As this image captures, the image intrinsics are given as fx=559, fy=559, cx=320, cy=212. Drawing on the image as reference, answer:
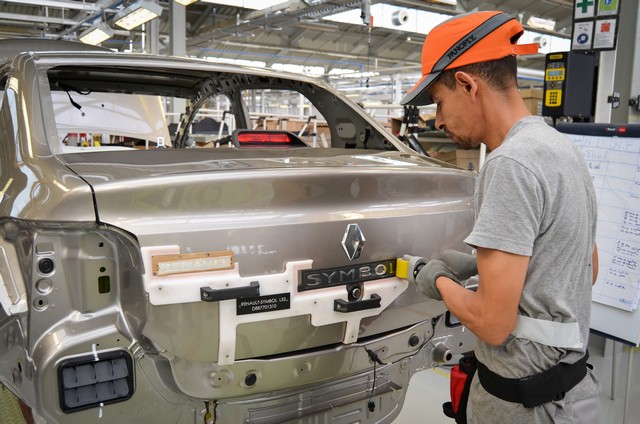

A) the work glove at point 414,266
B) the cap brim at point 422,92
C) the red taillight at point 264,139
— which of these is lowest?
the work glove at point 414,266

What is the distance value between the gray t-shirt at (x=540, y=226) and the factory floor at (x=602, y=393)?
1.64m

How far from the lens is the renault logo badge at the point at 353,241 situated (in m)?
1.69

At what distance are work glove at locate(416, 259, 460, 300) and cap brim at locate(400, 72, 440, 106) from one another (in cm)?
48

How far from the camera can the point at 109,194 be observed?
1.43 metres

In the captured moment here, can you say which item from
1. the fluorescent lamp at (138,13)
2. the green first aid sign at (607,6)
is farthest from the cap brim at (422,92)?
the fluorescent lamp at (138,13)

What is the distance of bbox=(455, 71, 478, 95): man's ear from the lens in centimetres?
140

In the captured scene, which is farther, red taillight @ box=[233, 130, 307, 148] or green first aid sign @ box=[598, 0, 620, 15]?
green first aid sign @ box=[598, 0, 620, 15]

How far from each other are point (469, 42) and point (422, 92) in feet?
0.66

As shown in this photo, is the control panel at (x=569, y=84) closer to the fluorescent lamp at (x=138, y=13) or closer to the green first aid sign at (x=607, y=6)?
the green first aid sign at (x=607, y=6)

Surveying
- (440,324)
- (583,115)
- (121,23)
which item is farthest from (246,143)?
(121,23)

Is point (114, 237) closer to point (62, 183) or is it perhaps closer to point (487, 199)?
point (62, 183)

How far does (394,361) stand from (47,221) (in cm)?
120

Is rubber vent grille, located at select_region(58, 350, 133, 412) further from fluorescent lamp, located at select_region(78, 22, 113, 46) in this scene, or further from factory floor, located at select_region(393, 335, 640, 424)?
fluorescent lamp, located at select_region(78, 22, 113, 46)

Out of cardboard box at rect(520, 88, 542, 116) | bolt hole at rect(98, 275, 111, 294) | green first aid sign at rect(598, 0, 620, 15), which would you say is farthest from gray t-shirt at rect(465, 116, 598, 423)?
cardboard box at rect(520, 88, 542, 116)
